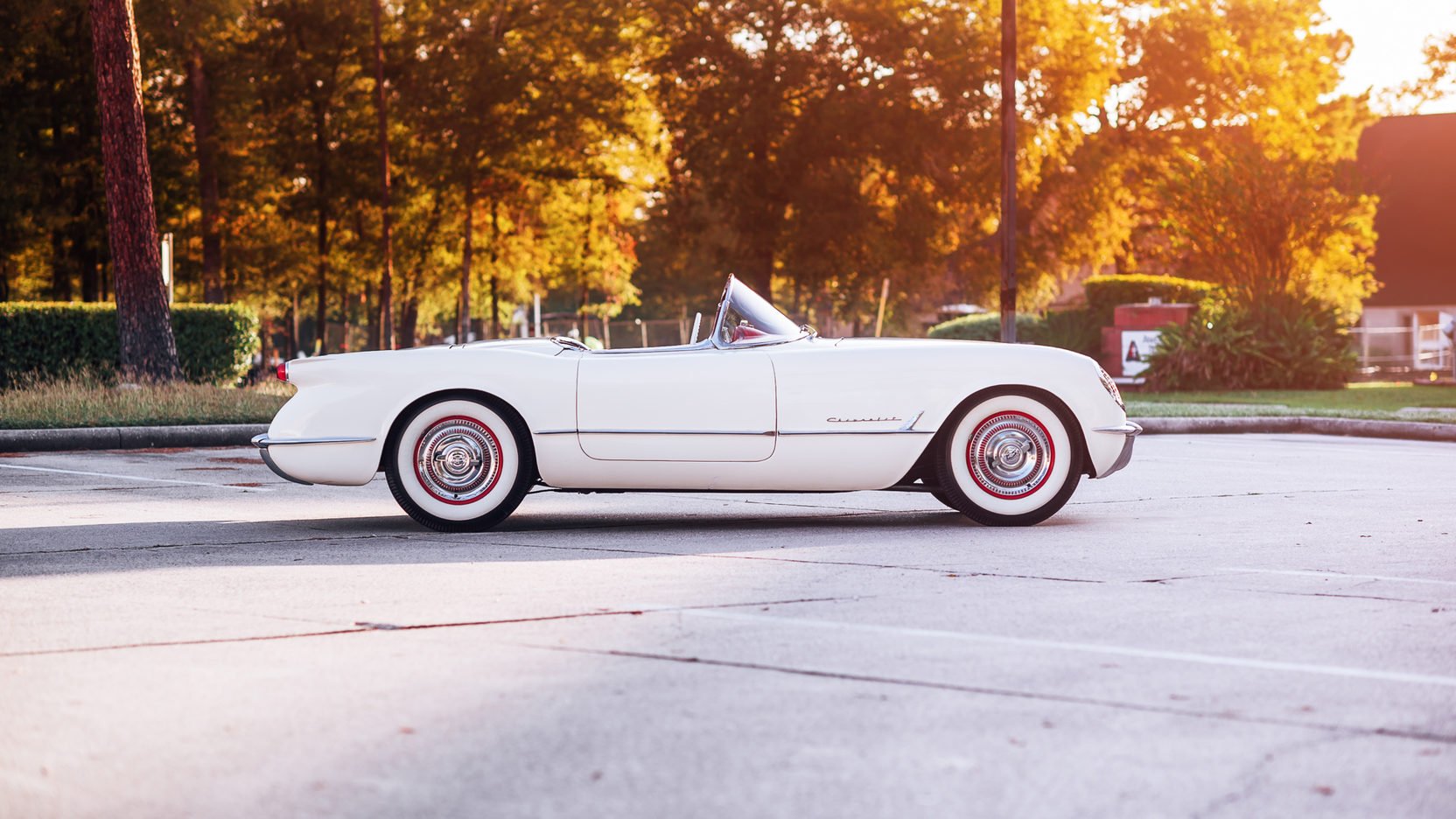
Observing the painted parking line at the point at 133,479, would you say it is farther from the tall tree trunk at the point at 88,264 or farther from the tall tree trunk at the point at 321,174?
the tall tree trunk at the point at 321,174

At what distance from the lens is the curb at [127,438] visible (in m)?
14.9

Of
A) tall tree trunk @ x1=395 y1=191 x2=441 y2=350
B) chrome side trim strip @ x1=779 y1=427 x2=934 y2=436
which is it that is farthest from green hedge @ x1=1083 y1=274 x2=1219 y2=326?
chrome side trim strip @ x1=779 y1=427 x2=934 y2=436

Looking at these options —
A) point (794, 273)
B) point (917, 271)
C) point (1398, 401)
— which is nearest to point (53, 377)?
point (1398, 401)

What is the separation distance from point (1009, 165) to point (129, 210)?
1113 centimetres

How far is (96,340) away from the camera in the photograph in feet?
69.0

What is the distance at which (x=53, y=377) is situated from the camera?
20.5 meters

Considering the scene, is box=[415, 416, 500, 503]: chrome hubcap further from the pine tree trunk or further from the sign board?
the pine tree trunk

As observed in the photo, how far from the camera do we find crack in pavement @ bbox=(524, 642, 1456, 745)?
409 cm

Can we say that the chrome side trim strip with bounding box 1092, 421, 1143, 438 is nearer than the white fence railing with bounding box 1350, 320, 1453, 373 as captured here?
Yes

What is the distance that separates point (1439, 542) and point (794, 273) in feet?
99.6

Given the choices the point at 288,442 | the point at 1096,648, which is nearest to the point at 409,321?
the point at 288,442

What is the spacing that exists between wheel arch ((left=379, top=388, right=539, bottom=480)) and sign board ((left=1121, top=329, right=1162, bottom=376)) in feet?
70.2

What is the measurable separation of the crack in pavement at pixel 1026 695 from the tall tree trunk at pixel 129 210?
15644 mm

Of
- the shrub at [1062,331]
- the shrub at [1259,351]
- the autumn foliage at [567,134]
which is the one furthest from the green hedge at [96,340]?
the shrub at [1259,351]
